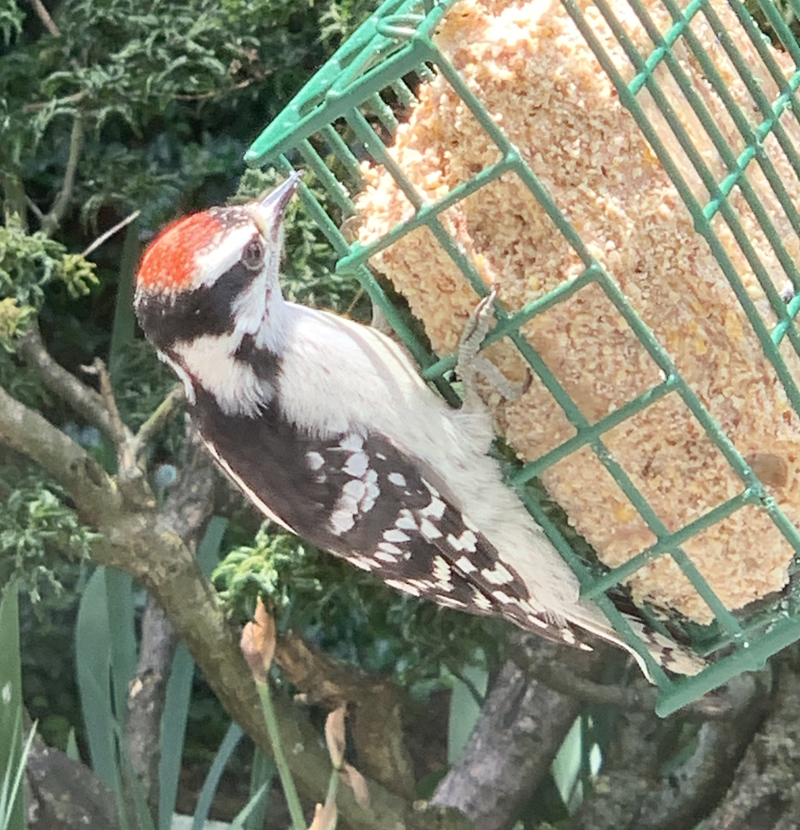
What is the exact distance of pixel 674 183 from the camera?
999 millimetres

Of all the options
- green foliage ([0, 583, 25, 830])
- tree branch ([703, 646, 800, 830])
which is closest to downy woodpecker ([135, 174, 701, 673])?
green foliage ([0, 583, 25, 830])

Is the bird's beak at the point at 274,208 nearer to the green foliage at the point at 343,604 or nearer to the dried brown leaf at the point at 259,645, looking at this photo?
the dried brown leaf at the point at 259,645

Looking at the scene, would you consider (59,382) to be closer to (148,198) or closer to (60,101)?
(148,198)

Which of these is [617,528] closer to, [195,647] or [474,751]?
[195,647]

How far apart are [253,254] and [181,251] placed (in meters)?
0.08

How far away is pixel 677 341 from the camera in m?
1.08

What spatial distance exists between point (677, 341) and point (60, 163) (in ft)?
5.02

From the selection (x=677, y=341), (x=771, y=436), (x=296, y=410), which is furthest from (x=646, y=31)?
(x=296, y=410)

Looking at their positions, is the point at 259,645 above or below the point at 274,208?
below

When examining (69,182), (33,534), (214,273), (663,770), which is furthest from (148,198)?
(663,770)

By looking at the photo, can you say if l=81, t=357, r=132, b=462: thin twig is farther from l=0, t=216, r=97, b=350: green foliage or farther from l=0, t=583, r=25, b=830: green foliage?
l=0, t=583, r=25, b=830: green foliage

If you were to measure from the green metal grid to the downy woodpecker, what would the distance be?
0.07m

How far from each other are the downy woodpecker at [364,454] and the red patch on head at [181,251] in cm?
4

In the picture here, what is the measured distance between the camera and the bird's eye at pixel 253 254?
1.19 meters
